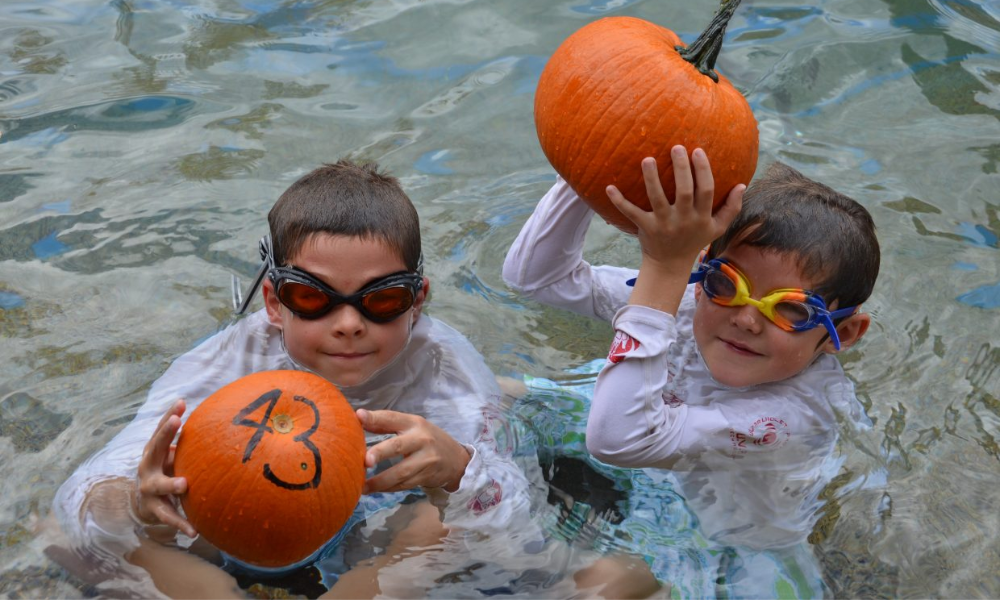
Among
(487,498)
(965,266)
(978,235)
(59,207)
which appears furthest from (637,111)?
(59,207)

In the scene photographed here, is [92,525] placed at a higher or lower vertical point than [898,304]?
higher

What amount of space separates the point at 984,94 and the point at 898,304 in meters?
2.64

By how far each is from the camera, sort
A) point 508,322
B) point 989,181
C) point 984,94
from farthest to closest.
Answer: point 984,94 → point 989,181 → point 508,322

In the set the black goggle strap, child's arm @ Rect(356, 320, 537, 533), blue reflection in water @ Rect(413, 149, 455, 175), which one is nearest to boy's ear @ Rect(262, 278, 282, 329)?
the black goggle strap

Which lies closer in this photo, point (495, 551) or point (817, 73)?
point (495, 551)

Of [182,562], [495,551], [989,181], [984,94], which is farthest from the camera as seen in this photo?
[984,94]

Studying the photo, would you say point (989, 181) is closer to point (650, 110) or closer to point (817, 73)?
point (817, 73)

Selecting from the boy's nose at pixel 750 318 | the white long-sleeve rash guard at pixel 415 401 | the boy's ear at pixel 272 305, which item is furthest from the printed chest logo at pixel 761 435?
the boy's ear at pixel 272 305

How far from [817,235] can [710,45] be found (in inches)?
36.1

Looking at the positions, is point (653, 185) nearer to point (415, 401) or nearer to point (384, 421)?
point (384, 421)

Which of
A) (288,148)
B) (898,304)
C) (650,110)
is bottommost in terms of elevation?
(898,304)

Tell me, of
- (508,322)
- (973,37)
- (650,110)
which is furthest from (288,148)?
(973,37)

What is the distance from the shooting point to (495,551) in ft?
14.0

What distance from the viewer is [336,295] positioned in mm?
3994
